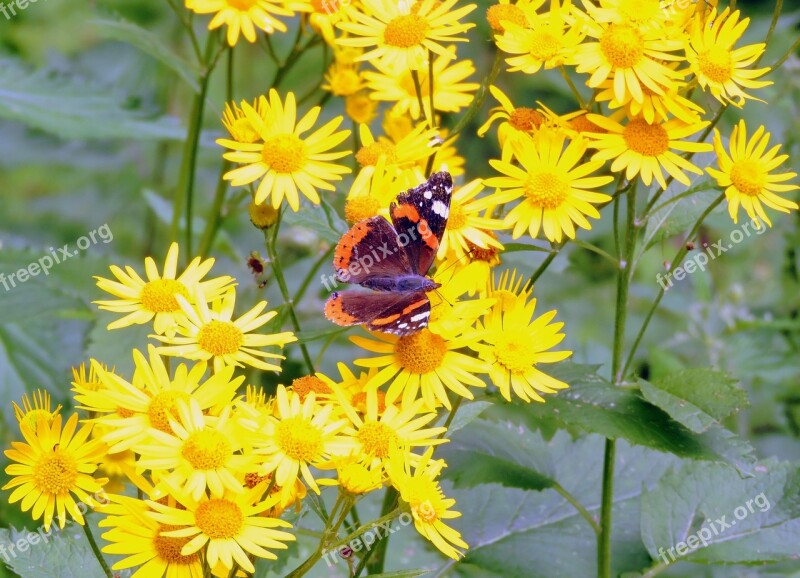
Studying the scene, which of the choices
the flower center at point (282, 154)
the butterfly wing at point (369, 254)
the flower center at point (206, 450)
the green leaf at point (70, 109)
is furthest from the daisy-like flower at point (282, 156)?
the green leaf at point (70, 109)

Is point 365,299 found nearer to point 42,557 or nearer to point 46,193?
point 42,557

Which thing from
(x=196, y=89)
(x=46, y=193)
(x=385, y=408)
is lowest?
(x=385, y=408)

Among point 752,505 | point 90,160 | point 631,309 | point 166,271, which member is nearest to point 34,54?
point 90,160

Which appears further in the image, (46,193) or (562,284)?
(46,193)

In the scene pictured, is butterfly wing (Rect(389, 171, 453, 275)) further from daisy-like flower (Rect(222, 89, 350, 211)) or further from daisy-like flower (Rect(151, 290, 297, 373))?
daisy-like flower (Rect(151, 290, 297, 373))

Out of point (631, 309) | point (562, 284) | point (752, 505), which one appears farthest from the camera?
point (631, 309)

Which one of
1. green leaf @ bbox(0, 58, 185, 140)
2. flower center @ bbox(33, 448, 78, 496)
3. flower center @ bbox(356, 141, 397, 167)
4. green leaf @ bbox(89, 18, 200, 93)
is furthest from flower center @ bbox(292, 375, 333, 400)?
green leaf @ bbox(0, 58, 185, 140)
